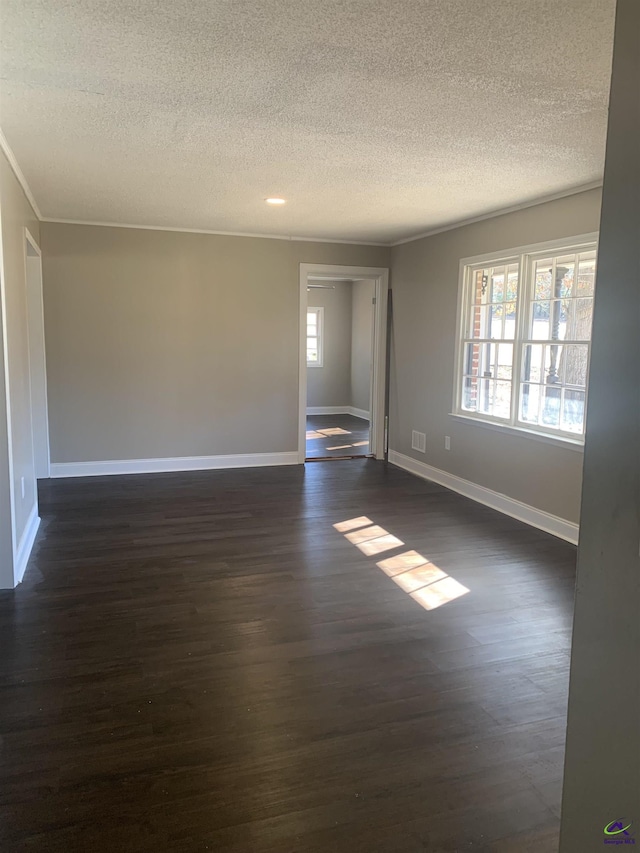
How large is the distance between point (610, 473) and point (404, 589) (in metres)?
2.61

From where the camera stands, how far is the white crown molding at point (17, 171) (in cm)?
334

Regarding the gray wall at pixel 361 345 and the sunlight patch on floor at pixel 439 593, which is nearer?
the sunlight patch on floor at pixel 439 593

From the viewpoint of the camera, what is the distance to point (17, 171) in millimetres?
3924

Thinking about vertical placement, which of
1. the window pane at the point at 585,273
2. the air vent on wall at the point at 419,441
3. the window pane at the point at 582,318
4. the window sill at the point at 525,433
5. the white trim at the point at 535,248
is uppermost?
the white trim at the point at 535,248

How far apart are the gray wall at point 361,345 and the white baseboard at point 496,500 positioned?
3719mm

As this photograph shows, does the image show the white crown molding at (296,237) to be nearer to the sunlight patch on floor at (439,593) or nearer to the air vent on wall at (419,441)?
the air vent on wall at (419,441)

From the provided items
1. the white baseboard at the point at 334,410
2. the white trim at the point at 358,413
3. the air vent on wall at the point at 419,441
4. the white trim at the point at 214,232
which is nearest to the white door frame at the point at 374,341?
the white trim at the point at 214,232

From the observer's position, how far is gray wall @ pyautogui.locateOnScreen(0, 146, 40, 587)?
338 centimetres

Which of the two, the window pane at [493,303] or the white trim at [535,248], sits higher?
the white trim at [535,248]

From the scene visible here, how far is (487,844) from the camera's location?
1.71 metres

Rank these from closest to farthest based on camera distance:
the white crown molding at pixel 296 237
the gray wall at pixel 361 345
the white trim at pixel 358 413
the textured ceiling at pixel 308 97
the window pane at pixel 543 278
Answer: the textured ceiling at pixel 308 97 < the white crown molding at pixel 296 237 < the window pane at pixel 543 278 < the gray wall at pixel 361 345 < the white trim at pixel 358 413

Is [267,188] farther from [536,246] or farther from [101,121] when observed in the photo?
[536,246]

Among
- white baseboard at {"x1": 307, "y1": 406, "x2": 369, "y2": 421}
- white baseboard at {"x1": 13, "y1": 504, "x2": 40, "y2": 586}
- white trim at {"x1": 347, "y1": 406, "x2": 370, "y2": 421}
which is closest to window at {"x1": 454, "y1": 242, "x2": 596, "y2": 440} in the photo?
white baseboard at {"x1": 13, "y1": 504, "x2": 40, "y2": 586}

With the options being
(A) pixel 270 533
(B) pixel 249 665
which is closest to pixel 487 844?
(B) pixel 249 665
